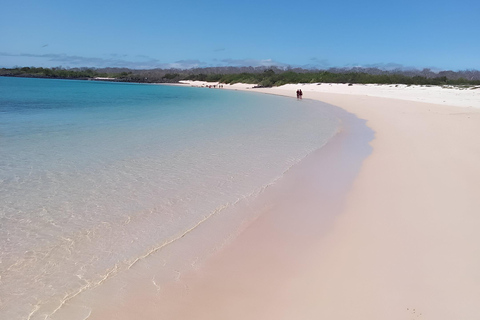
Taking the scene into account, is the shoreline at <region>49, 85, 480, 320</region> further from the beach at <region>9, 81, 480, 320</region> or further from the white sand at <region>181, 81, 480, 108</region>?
the white sand at <region>181, 81, 480, 108</region>

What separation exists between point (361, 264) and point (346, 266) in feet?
0.51

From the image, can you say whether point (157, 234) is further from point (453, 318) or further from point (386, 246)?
point (453, 318)

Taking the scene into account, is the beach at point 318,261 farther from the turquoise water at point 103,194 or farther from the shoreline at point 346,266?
the turquoise water at point 103,194

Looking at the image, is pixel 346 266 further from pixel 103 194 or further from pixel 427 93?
pixel 427 93

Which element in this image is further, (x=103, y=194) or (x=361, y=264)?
(x=103, y=194)

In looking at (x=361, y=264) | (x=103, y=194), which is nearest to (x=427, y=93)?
(x=103, y=194)

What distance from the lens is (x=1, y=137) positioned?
36.3ft

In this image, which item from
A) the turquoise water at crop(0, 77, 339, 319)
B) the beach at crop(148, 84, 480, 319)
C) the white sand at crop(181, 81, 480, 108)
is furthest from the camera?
the white sand at crop(181, 81, 480, 108)

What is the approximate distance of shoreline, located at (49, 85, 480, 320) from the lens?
2930 mm

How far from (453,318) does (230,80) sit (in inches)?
3610

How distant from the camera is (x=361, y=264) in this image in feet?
11.8

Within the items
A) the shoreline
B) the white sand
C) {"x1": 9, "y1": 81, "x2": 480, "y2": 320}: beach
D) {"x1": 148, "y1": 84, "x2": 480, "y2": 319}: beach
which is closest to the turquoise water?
{"x1": 9, "y1": 81, "x2": 480, "y2": 320}: beach

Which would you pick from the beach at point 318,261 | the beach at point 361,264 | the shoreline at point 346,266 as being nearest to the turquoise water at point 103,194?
the beach at point 318,261

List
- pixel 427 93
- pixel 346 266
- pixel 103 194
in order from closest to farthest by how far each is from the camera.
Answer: pixel 346 266 → pixel 103 194 → pixel 427 93
